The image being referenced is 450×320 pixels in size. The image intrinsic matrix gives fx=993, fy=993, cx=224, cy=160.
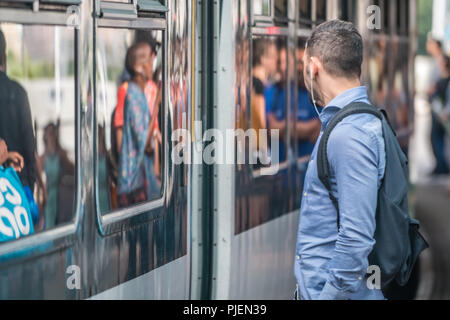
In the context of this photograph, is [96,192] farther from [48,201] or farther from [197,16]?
[197,16]

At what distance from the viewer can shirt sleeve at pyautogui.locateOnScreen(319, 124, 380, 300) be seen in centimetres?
276

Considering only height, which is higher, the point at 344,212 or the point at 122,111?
the point at 122,111

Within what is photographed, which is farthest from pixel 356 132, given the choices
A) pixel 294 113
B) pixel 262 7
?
pixel 294 113

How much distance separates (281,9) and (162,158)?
137cm

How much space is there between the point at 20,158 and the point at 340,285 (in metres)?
0.96

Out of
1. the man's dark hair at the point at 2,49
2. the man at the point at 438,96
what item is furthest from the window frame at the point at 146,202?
the man at the point at 438,96

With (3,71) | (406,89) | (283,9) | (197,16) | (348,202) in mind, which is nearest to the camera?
(3,71)

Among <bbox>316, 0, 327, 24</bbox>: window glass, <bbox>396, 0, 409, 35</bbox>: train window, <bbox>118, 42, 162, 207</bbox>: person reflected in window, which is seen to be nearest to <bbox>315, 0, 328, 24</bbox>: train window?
<bbox>316, 0, 327, 24</bbox>: window glass

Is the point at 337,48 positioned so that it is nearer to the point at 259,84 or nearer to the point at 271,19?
the point at 259,84

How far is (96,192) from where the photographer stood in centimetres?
302

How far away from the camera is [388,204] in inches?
112

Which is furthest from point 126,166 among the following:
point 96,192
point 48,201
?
point 48,201

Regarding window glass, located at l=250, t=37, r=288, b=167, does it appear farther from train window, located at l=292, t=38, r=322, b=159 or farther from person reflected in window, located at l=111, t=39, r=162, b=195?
person reflected in window, located at l=111, t=39, r=162, b=195

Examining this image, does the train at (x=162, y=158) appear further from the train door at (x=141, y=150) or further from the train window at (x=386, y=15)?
the train window at (x=386, y=15)
